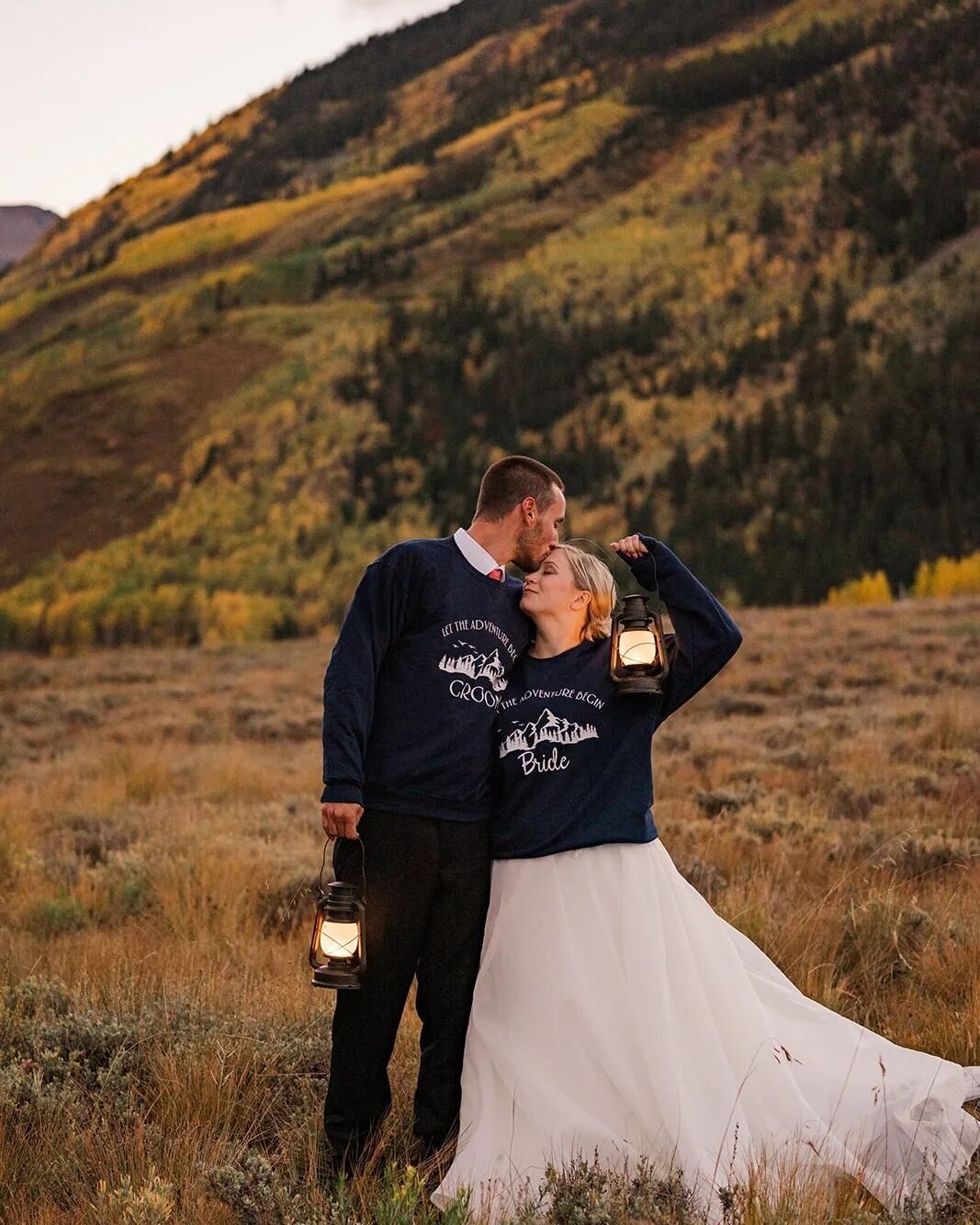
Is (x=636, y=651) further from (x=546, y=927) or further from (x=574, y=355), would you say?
(x=574, y=355)

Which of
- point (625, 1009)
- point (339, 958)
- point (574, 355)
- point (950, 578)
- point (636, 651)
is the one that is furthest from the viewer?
point (574, 355)

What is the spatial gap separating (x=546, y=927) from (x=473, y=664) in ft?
2.16

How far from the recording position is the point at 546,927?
2.80 meters

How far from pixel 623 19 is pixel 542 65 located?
7.73m

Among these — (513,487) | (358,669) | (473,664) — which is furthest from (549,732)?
(513,487)

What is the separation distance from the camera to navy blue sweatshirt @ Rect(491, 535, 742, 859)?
2.87 metres

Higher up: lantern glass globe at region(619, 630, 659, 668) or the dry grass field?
lantern glass globe at region(619, 630, 659, 668)

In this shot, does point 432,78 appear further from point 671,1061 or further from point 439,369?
point 671,1061

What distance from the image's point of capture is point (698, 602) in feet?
9.93

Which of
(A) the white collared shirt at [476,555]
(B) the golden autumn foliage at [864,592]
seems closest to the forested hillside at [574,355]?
(B) the golden autumn foliage at [864,592]

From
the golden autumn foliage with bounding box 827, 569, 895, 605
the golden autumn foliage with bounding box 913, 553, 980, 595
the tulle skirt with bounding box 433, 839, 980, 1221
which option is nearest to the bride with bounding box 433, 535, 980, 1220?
the tulle skirt with bounding box 433, 839, 980, 1221

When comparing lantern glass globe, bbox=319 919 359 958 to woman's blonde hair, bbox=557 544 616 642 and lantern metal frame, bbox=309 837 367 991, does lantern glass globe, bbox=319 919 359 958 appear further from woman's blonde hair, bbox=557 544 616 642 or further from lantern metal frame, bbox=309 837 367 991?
woman's blonde hair, bbox=557 544 616 642

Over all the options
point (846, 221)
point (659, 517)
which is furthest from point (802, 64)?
point (659, 517)

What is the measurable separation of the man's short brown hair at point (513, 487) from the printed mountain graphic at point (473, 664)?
1.24ft
